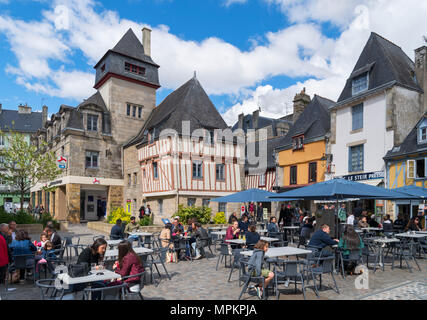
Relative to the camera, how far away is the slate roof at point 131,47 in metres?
25.1

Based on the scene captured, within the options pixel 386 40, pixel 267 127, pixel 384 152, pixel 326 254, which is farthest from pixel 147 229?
pixel 267 127

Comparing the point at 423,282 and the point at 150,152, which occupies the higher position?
the point at 150,152

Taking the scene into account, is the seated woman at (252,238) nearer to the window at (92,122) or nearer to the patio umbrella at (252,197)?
the patio umbrella at (252,197)

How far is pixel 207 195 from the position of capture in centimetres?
2009

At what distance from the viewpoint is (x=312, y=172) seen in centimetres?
2008

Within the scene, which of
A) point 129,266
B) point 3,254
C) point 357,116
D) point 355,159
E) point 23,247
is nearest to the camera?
point 129,266

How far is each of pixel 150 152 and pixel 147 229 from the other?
7639 millimetres

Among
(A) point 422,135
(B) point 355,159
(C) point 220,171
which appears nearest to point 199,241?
(C) point 220,171

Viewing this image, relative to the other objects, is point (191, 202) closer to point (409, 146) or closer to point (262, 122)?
point (409, 146)

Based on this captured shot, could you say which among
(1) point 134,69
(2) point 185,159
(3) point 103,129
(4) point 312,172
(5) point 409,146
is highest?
(1) point 134,69

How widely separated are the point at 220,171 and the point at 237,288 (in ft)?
49.5

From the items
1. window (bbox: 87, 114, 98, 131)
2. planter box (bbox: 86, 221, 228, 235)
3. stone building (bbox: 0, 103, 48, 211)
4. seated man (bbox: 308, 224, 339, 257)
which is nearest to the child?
seated man (bbox: 308, 224, 339, 257)

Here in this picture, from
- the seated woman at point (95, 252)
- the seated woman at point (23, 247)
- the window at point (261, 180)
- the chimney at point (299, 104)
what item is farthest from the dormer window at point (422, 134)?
the seated woman at point (23, 247)
